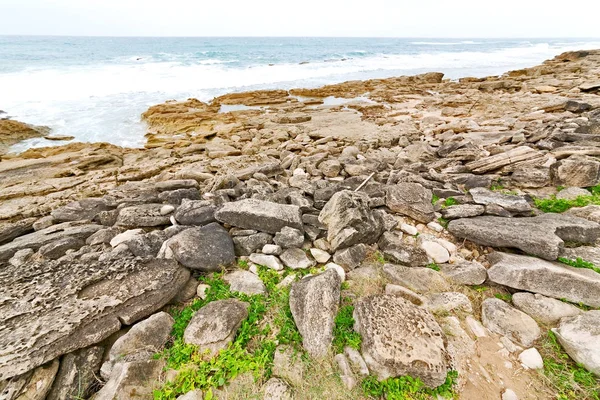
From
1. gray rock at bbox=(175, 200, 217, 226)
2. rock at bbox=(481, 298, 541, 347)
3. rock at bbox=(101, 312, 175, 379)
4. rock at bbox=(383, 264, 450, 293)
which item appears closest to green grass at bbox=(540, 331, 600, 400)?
rock at bbox=(481, 298, 541, 347)

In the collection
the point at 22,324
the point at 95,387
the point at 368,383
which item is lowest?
the point at 95,387

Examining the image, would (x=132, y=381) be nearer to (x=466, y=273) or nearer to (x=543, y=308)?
(x=466, y=273)

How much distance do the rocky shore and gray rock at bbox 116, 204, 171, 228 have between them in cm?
2

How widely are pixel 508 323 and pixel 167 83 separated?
26726 mm

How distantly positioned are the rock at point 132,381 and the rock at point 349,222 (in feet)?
7.67

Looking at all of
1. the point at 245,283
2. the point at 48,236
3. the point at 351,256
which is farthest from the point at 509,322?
the point at 48,236

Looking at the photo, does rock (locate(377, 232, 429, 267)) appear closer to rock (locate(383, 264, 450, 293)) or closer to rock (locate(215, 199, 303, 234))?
rock (locate(383, 264, 450, 293))

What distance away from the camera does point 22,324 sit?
258cm

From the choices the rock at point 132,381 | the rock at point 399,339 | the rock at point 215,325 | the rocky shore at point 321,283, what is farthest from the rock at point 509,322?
the rock at point 132,381

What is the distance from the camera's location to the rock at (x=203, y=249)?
11.2 feet

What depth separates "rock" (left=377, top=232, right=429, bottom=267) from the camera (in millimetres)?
3488

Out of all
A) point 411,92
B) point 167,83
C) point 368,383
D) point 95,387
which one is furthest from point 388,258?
point 167,83

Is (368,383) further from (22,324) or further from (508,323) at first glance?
(22,324)

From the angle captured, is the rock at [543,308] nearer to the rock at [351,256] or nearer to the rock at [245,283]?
the rock at [351,256]
